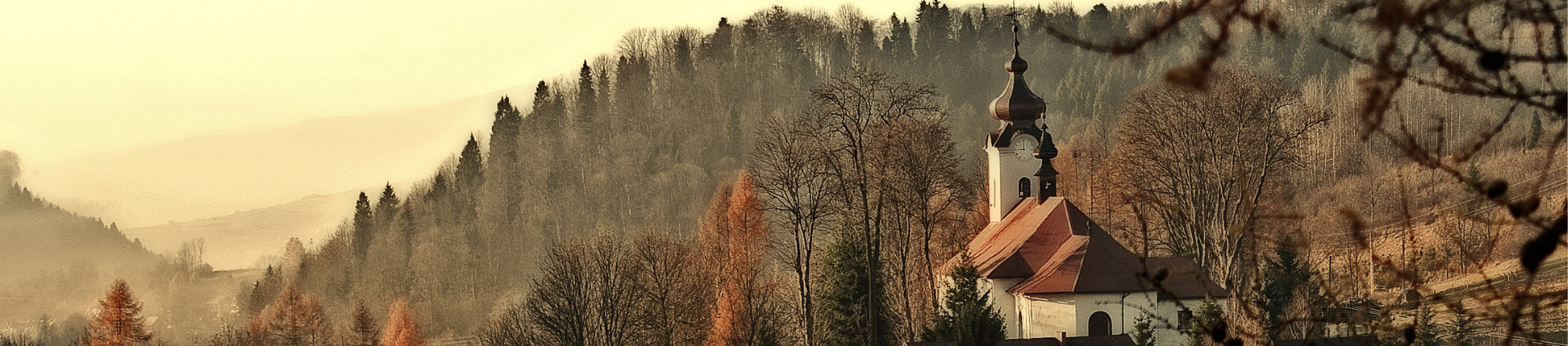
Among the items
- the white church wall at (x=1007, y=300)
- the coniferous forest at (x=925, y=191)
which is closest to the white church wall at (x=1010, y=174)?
the coniferous forest at (x=925, y=191)

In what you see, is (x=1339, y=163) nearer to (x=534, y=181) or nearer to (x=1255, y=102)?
(x=1255, y=102)

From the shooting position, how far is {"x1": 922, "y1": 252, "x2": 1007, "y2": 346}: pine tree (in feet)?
99.5

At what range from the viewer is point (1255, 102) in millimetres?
41750

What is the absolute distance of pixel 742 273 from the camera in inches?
1887

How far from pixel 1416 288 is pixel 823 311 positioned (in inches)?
1329

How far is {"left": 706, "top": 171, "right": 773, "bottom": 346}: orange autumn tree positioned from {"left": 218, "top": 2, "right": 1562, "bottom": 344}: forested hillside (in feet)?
0.57

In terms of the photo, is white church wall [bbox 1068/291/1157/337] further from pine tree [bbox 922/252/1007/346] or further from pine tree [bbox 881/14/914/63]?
pine tree [bbox 881/14/914/63]

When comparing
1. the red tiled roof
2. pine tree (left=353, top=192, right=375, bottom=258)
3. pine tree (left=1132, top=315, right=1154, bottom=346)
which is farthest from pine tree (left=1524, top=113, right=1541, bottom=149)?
pine tree (left=353, top=192, right=375, bottom=258)

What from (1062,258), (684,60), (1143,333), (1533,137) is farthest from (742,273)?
(684,60)

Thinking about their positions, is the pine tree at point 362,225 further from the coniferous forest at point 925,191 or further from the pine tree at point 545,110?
the pine tree at point 545,110

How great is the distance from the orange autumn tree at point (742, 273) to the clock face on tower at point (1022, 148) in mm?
7487

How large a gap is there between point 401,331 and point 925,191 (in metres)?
27.5

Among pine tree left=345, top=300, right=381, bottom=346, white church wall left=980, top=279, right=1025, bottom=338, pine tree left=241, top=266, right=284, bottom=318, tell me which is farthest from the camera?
pine tree left=241, top=266, right=284, bottom=318

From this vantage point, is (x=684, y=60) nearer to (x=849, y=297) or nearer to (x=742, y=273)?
(x=742, y=273)
